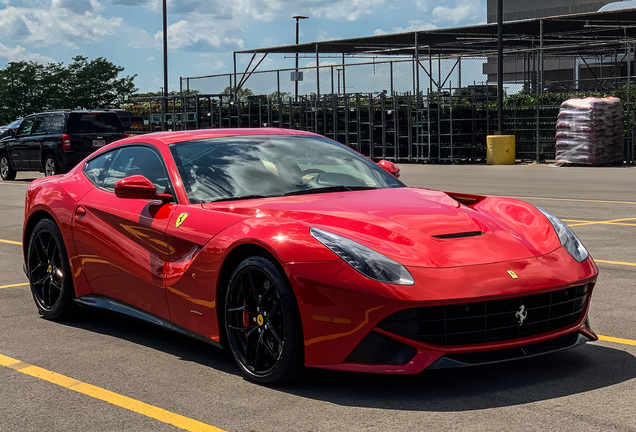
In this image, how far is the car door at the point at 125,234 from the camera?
5699mm

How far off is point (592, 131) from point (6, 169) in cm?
1621

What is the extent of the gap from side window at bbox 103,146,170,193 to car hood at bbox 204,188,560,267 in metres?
0.63

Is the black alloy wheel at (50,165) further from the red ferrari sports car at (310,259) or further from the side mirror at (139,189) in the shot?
the side mirror at (139,189)

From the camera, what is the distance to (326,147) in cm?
654

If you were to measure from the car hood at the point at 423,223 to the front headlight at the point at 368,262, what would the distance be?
0.18 feet

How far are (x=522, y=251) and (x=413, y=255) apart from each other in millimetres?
643

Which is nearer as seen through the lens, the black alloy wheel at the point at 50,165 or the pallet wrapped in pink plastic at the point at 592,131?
the black alloy wheel at the point at 50,165

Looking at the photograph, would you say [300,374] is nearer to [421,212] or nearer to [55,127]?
[421,212]

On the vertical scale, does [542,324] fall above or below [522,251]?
below

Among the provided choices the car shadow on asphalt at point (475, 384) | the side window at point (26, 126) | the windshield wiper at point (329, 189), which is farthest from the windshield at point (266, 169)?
the side window at point (26, 126)

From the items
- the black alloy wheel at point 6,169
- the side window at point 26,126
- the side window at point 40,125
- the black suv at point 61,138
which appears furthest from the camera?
the black alloy wheel at point 6,169

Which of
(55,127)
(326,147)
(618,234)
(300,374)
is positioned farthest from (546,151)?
(300,374)

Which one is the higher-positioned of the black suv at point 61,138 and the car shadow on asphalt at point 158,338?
the black suv at point 61,138

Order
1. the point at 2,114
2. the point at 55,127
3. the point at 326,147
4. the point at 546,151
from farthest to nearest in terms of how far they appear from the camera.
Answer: the point at 2,114 → the point at 546,151 → the point at 55,127 → the point at 326,147
